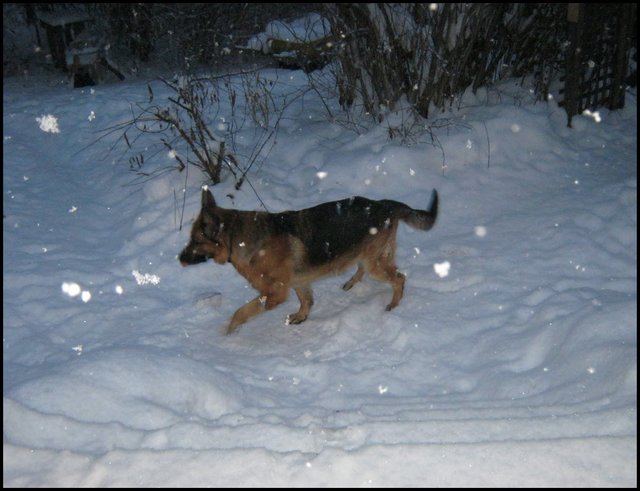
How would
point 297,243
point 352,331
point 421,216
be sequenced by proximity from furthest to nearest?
1. point 421,216
2. point 352,331
3. point 297,243

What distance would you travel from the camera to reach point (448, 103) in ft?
25.7

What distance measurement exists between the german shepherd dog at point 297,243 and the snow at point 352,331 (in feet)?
1.22

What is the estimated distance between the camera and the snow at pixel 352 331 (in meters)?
2.78

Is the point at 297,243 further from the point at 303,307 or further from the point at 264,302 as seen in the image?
the point at 303,307

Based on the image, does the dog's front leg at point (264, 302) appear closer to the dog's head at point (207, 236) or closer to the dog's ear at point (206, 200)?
the dog's head at point (207, 236)

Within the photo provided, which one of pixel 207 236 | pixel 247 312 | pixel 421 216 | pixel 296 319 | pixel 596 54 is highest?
pixel 596 54

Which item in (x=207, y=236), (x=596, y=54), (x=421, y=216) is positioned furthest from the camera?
(x=596, y=54)

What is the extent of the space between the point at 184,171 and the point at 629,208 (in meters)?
5.16

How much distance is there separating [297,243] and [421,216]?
3.62 ft

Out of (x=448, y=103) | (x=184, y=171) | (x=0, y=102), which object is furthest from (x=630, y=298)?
(x=0, y=102)

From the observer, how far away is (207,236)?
12.7 ft

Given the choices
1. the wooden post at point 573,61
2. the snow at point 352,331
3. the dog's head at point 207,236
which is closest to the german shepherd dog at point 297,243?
the dog's head at point 207,236

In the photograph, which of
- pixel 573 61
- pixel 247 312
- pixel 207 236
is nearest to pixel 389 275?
pixel 247 312

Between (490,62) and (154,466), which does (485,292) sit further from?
(490,62)
